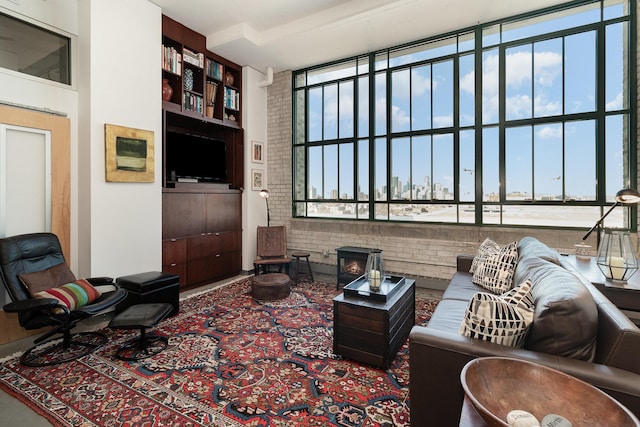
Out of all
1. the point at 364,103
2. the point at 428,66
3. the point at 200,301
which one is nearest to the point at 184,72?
the point at 364,103

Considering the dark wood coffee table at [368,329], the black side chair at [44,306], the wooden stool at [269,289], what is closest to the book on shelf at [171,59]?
the black side chair at [44,306]

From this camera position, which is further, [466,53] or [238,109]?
[238,109]

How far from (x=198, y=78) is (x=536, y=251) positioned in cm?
494

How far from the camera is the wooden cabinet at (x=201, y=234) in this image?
14.3 feet

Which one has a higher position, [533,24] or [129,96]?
[533,24]

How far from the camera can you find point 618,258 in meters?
2.22

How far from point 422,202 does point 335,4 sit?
9.67 feet

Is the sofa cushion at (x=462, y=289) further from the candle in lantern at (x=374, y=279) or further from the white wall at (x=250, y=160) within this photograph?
the white wall at (x=250, y=160)

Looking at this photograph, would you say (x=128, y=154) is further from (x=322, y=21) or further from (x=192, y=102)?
(x=322, y=21)

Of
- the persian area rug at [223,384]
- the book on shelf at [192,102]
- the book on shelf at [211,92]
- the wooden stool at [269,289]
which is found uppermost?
the book on shelf at [211,92]

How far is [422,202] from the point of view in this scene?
15.3 ft

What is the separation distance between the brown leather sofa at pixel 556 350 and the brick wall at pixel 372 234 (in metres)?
2.53

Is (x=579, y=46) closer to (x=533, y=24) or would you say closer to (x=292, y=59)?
(x=533, y=24)

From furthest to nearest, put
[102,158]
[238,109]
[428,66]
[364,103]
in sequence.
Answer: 1. [238,109]
2. [364,103]
3. [428,66]
4. [102,158]
